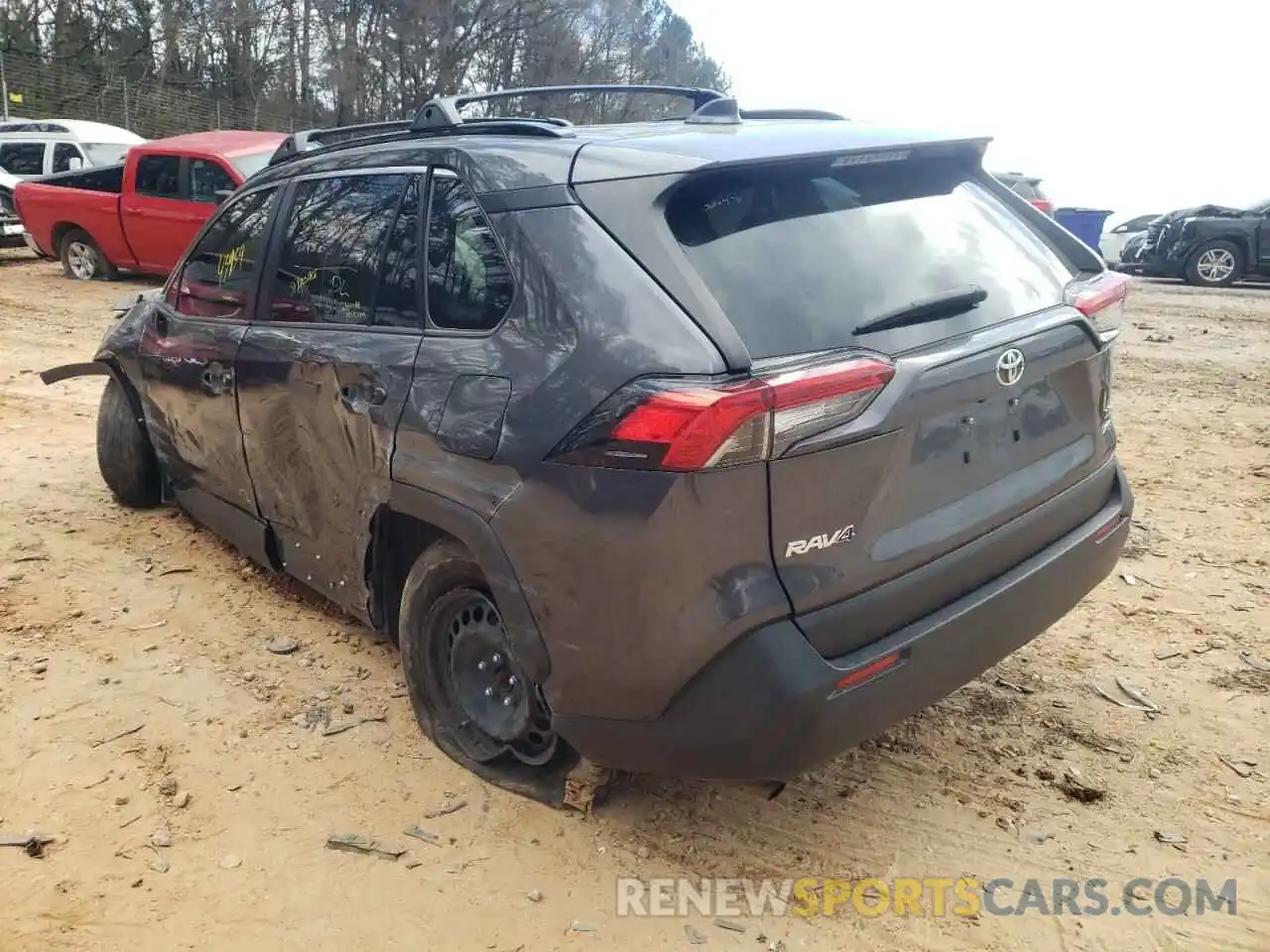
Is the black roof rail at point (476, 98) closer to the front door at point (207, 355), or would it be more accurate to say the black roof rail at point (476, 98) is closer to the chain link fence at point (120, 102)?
the front door at point (207, 355)

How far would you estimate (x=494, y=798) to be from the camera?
2.81 meters

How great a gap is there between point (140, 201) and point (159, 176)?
0.50 m

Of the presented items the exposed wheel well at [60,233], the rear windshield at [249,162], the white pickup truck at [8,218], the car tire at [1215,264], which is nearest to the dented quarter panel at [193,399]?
the rear windshield at [249,162]

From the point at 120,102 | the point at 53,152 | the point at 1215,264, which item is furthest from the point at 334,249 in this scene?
the point at 120,102

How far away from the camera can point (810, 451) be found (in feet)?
6.80

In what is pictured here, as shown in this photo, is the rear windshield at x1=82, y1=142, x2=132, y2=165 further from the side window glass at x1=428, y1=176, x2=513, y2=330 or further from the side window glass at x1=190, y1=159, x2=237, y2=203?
the side window glass at x1=428, y1=176, x2=513, y2=330

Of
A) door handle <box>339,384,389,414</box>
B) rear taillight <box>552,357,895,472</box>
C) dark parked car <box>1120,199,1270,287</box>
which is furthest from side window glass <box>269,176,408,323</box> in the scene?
dark parked car <box>1120,199,1270,287</box>

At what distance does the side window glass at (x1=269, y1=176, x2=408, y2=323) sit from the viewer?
297cm

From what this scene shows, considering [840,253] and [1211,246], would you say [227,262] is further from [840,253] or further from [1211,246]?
[1211,246]

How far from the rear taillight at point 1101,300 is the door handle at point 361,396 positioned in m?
1.92

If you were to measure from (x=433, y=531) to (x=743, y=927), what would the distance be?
1299 mm

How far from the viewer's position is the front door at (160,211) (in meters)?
11.0

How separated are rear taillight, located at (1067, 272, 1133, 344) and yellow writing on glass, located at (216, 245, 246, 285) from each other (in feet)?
9.21

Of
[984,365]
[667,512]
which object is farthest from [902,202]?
[667,512]
